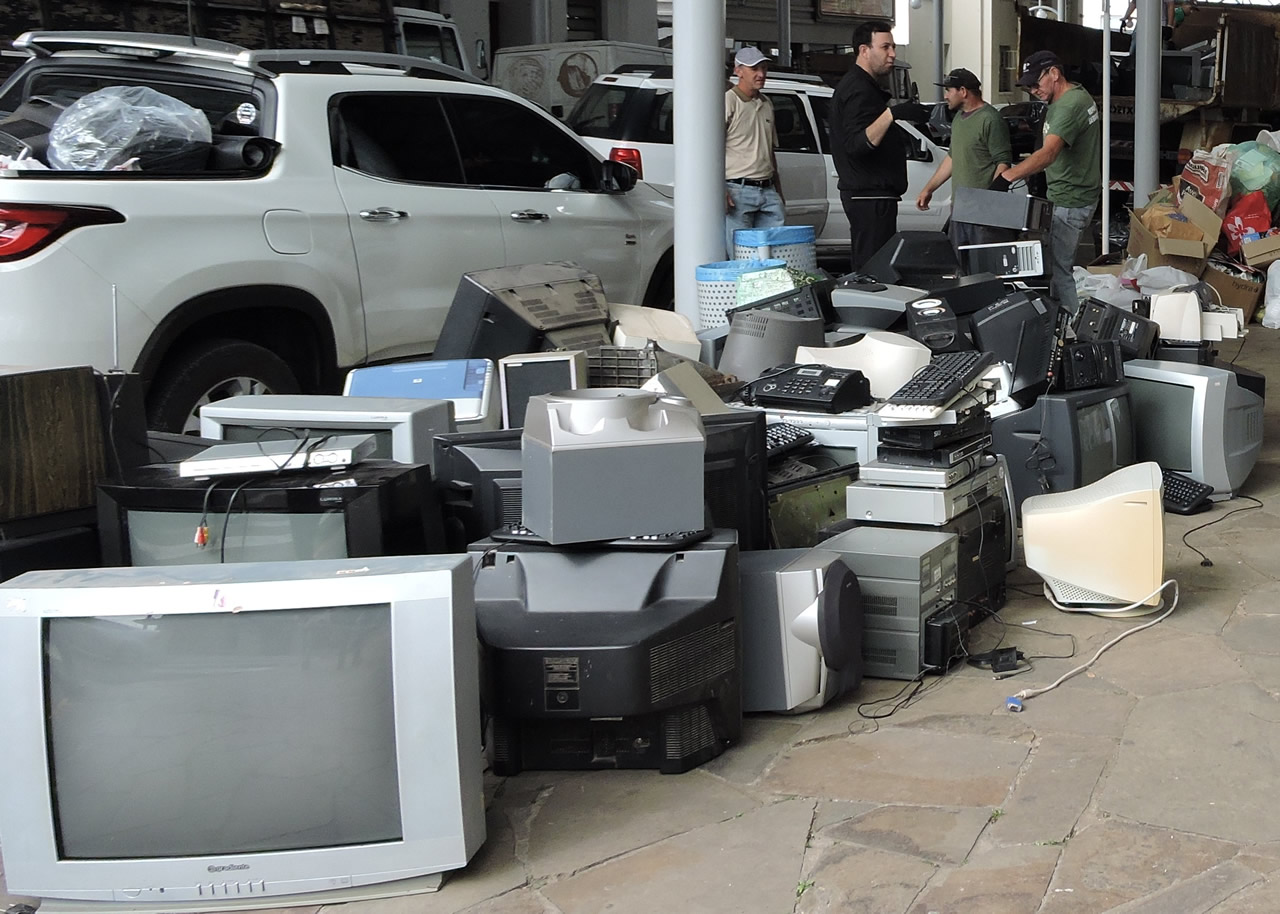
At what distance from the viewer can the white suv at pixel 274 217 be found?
4863mm

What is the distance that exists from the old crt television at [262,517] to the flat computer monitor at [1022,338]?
118 inches

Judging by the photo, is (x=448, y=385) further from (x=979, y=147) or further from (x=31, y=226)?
(x=979, y=147)

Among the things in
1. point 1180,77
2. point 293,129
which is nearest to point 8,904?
point 293,129

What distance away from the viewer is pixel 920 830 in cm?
306

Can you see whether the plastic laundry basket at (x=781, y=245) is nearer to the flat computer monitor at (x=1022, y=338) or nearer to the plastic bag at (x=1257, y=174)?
the flat computer monitor at (x=1022, y=338)

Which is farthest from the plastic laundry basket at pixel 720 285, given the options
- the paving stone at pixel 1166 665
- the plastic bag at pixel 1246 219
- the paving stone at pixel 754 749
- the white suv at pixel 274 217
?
the plastic bag at pixel 1246 219

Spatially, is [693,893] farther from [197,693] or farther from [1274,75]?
[1274,75]

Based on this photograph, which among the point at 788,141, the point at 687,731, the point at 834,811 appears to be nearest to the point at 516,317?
the point at 687,731

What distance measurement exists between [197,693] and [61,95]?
13.2 feet

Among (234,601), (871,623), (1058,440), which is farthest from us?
(1058,440)

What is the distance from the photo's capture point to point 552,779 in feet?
11.2

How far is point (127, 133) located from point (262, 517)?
262 cm

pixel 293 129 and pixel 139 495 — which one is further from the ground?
pixel 293 129

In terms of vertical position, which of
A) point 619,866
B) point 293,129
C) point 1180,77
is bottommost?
point 619,866
